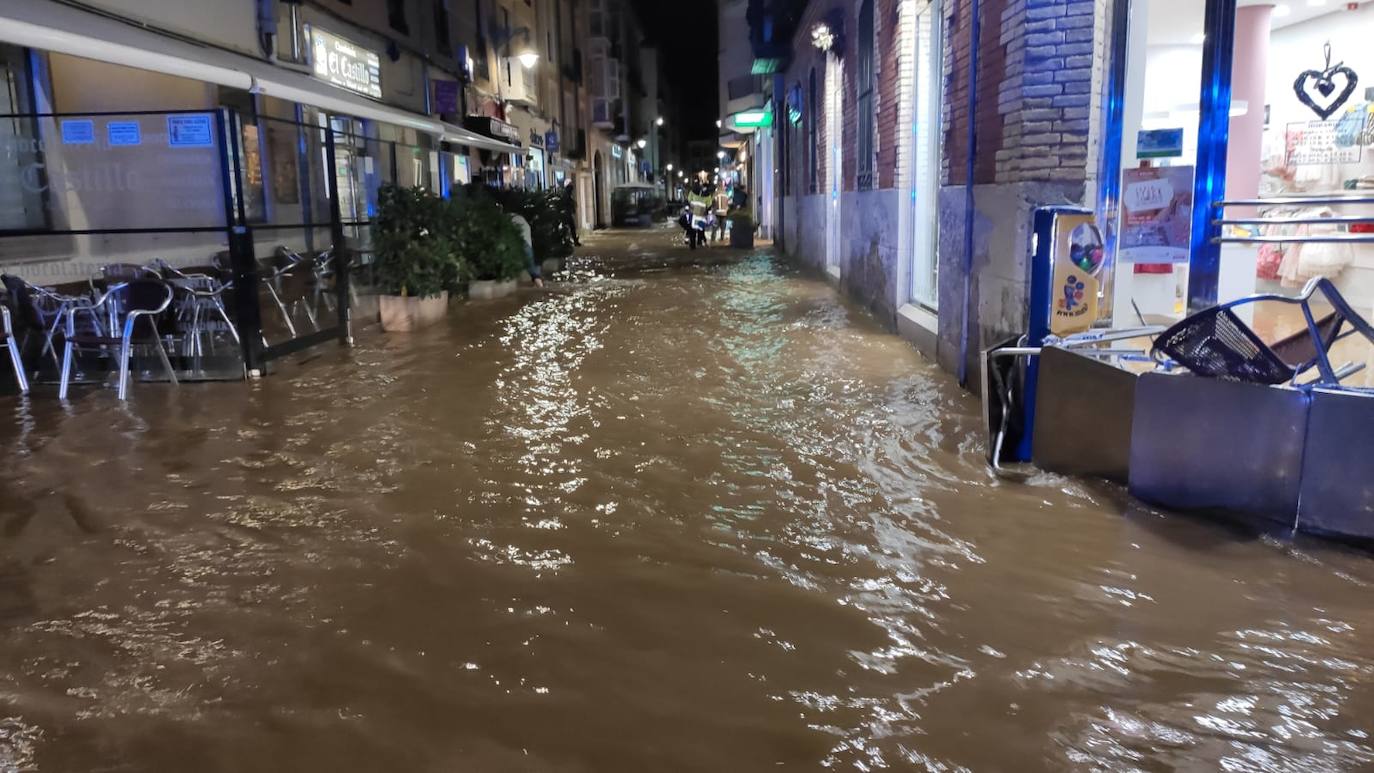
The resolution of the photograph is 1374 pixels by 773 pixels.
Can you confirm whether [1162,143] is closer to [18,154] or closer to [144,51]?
[144,51]

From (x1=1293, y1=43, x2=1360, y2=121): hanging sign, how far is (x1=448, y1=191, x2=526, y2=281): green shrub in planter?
10.0 meters

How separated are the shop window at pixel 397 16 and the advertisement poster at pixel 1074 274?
55.4ft

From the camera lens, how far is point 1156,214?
568 centimetres

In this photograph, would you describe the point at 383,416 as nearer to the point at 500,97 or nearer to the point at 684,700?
the point at 684,700

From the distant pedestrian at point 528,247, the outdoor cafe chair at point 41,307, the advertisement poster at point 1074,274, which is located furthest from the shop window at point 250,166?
the advertisement poster at point 1074,274

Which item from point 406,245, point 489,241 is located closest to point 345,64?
point 489,241

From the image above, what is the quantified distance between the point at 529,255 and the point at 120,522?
1220 centimetres

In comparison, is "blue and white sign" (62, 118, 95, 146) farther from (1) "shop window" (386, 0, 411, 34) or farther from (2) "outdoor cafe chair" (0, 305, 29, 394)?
(1) "shop window" (386, 0, 411, 34)

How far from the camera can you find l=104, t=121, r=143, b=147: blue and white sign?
28.1ft

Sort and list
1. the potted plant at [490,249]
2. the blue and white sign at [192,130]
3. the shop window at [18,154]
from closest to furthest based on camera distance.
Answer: the blue and white sign at [192,130] → the shop window at [18,154] → the potted plant at [490,249]

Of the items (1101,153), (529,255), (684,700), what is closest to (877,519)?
(684,700)

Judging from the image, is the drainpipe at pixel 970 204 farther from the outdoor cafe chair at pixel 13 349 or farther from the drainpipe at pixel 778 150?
the drainpipe at pixel 778 150

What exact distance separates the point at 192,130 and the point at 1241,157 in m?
8.21

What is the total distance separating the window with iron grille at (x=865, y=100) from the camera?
12273 mm
